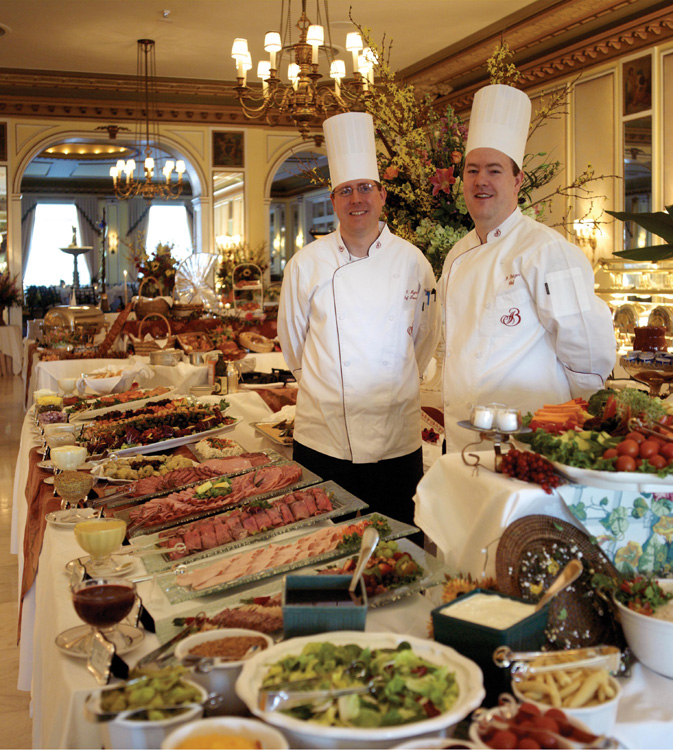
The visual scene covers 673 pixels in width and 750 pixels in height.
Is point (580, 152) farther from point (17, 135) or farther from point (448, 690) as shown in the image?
point (448, 690)

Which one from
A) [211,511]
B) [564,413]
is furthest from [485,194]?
[211,511]

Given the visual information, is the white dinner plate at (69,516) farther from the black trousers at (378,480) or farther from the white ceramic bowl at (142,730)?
the white ceramic bowl at (142,730)

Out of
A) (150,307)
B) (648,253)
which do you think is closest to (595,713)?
(648,253)

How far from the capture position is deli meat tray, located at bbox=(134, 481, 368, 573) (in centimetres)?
178

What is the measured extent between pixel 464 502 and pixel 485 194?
0.96m

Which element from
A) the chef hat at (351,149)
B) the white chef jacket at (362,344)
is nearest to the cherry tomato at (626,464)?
the white chef jacket at (362,344)

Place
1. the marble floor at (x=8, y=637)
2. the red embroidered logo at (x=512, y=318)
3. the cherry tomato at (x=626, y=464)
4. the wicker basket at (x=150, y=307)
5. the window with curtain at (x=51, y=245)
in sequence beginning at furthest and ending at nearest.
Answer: the window with curtain at (x=51, y=245), the wicker basket at (x=150, y=307), the marble floor at (x=8, y=637), the red embroidered logo at (x=512, y=318), the cherry tomato at (x=626, y=464)

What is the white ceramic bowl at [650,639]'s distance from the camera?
4.16ft

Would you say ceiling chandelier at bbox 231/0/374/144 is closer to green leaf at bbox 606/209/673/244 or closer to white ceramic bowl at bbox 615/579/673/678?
green leaf at bbox 606/209/673/244

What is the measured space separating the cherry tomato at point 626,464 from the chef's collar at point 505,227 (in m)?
0.98

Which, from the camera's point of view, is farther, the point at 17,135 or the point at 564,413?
the point at 17,135

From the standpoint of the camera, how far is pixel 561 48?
27.7 feet

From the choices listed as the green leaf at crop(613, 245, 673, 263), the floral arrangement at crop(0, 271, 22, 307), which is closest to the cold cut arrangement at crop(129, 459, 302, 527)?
the green leaf at crop(613, 245, 673, 263)

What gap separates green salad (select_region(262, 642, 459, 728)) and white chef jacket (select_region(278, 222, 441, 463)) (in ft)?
4.73
